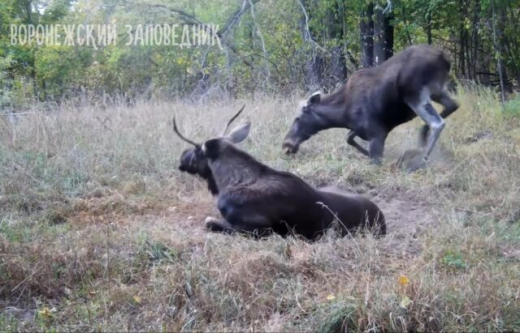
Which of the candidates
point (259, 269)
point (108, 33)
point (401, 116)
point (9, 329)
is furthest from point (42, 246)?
point (108, 33)

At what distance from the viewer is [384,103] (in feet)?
36.2

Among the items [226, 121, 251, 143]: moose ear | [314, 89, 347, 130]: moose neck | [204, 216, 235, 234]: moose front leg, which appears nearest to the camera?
[204, 216, 235, 234]: moose front leg

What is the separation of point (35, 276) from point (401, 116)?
22.4 ft

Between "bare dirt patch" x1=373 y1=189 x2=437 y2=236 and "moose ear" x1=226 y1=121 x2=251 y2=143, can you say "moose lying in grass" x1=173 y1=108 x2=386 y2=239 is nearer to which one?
"bare dirt patch" x1=373 y1=189 x2=437 y2=236

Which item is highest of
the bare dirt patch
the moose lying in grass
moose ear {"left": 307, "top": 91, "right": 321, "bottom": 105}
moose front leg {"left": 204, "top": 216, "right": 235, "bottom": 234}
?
moose ear {"left": 307, "top": 91, "right": 321, "bottom": 105}

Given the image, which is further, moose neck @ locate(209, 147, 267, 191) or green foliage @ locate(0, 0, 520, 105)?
green foliage @ locate(0, 0, 520, 105)

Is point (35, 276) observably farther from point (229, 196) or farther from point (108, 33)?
point (108, 33)

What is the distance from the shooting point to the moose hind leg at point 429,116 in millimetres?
10664

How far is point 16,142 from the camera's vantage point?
1052cm

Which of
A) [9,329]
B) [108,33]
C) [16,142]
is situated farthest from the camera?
[108,33]

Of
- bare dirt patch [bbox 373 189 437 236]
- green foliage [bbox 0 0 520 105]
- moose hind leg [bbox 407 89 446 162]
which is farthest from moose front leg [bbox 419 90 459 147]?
green foliage [bbox 0 0 520 105]

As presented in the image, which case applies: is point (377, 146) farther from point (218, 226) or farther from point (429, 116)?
point (218, 226)

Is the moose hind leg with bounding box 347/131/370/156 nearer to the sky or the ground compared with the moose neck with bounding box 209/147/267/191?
nearer to the ground

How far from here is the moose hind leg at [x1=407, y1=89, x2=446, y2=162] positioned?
10.7 m
